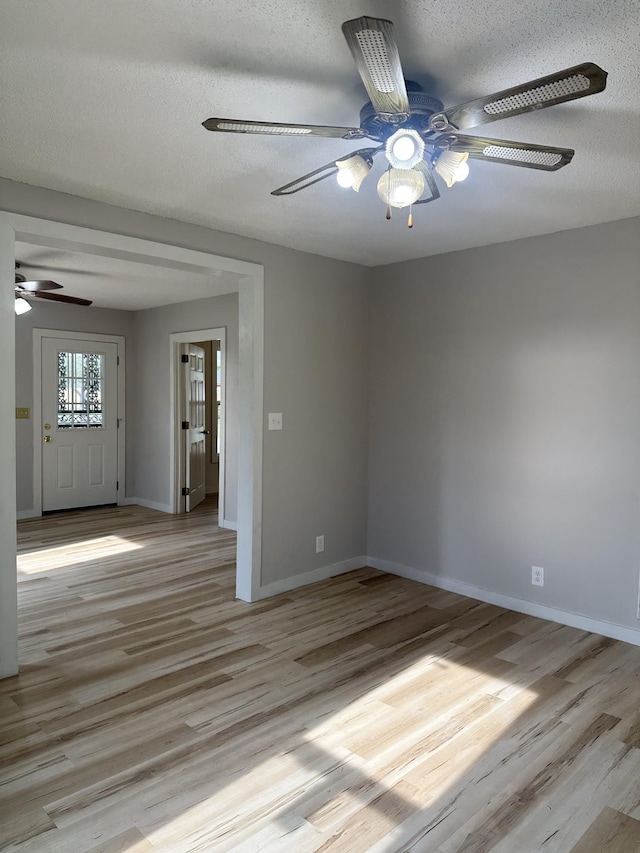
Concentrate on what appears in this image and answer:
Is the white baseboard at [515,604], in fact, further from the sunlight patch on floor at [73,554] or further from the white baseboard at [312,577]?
the sunlight patch on floor at [73,554]

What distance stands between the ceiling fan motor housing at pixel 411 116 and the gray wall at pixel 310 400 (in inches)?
74.1

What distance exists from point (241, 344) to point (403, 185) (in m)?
2.19

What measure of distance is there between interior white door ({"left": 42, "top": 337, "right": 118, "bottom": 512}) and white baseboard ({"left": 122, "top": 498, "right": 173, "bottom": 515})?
173mm

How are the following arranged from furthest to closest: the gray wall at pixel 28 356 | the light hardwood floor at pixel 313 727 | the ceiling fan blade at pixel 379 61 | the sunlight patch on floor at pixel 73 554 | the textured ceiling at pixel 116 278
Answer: the gray wall at pixel 28 356 → the sunlight patch on floor at pixel 73 554 → the textured ceiling at pixel 116 278 → the light hardwood floor at pixel 313 727 → the ceiling fan blade at pixel 379 61

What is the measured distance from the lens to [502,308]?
389 cm

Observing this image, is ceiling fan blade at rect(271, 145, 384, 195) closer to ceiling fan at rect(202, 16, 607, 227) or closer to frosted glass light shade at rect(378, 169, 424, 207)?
ceiling fan at rect(202, 16, 607, 227)

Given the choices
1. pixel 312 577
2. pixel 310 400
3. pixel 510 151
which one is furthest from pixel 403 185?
pixel 312 577

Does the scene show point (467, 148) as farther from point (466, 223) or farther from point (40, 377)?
point (40, 377)

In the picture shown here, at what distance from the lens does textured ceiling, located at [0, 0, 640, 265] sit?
1.57 m

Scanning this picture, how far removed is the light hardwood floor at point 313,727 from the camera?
1932 mm

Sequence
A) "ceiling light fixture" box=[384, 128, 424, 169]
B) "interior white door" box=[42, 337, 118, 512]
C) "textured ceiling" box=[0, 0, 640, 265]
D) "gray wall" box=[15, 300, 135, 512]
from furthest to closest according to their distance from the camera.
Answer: "interior white door" box=[42, 337, 118, 512] < "gray wall" box=[15, 300, 135, 512] < "ceiling light fixture" box=[384, 128, 424, 169] < "textured ceiling" box=[0, 0, 640, 265]

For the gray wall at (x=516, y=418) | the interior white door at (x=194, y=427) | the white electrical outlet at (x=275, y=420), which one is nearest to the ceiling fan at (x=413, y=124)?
the gray wall at (x=516, y=418)

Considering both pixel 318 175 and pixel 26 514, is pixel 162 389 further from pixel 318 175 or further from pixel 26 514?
pixel 318 175

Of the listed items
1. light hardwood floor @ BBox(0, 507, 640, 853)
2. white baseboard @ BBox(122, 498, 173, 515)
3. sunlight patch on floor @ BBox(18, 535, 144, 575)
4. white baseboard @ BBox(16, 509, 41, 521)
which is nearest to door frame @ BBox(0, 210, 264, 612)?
light hardwood floor @ BBox(0, 507, 640, 853)
